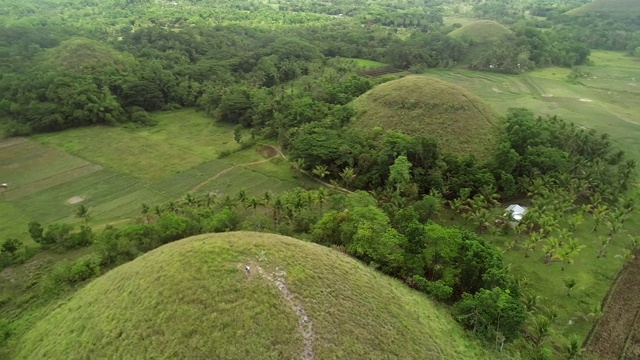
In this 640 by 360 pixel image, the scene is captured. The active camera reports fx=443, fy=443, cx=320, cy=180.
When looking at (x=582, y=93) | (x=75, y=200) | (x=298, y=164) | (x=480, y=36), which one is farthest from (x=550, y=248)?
(x=480, y=36)

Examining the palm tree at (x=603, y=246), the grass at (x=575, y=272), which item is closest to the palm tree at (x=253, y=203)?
the grass at (x=575, y=272)

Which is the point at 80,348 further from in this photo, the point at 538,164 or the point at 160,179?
the point at 538,164

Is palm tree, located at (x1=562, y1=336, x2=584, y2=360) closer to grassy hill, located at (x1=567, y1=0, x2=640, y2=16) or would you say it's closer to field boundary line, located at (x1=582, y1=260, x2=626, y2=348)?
field boundary line, located at (x1=582, y1=260, x2=626, y2=348)

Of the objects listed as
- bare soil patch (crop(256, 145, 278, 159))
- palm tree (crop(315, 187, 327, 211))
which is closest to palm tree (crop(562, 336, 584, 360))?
palm tree (crop(315, 187, 327, 211))

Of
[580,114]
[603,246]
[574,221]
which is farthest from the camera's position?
[580,114]

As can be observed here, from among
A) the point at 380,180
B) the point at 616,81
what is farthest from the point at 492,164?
the point at 616,81

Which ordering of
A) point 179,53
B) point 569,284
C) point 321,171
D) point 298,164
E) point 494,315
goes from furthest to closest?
point 179,53, point 298,164, point 321,171, point 569,284, point 494,315

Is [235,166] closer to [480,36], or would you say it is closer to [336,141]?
[336,141]
